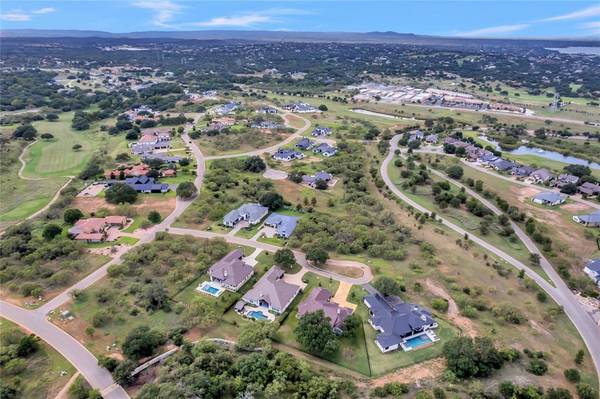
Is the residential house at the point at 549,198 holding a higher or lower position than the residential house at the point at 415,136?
lower

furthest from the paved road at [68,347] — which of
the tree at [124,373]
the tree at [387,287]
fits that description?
the tree at [387,287]

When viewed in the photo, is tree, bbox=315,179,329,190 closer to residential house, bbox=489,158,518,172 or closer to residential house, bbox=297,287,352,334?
residential house, bbox=297,287,352,334

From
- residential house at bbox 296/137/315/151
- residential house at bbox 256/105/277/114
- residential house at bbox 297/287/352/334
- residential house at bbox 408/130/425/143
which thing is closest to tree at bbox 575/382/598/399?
residential house at bbox 297/287/352/334

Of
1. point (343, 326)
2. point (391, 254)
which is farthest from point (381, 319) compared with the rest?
point (391, 254)

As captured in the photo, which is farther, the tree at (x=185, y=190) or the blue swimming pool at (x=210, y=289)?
the tree at (x=185, y=190)

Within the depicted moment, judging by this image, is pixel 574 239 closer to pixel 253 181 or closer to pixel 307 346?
pixel 307 346

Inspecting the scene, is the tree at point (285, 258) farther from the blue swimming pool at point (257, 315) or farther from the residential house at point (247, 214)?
the residential house at point (247, 214)
